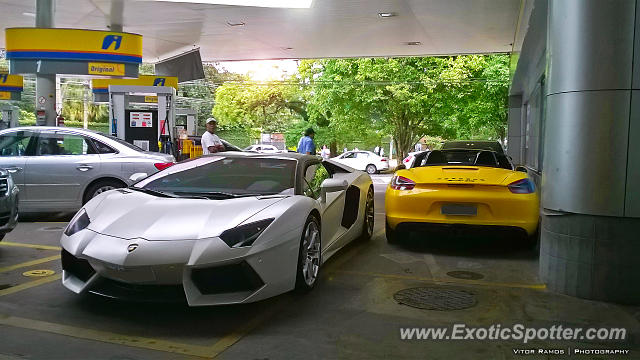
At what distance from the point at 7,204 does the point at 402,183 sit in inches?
179

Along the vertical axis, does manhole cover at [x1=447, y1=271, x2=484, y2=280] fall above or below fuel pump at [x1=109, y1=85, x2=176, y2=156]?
below

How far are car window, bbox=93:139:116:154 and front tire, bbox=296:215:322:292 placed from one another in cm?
524

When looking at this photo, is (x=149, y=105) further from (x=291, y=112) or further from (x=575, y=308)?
(x=291, y=112)

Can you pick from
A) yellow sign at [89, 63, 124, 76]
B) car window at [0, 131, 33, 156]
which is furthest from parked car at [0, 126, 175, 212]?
yellow sign at [89, 63, 124, 76]

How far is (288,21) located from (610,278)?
12914 mm

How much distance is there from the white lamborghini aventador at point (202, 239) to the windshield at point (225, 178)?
11 mm

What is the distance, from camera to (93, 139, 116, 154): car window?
8945 mm

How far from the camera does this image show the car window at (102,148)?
895 cm

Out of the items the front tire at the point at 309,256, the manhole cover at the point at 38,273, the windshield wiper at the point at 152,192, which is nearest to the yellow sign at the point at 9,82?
the manhole cover at the point at 38,273

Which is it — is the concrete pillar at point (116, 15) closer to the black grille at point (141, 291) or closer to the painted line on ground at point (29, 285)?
the painted line on ground at point (29, 285)

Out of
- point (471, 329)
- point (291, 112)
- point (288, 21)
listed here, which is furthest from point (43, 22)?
point (291, 112)

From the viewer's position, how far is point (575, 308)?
460 centimetres

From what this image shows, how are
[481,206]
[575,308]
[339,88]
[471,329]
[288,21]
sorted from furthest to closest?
[339,88] → [288,21] → [481,206] → [575,308] → [471,329]

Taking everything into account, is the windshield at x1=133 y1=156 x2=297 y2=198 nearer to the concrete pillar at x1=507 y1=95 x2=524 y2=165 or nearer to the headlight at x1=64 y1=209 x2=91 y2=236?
the headlight at x1=64 y1=209 x2=91 y2=236
